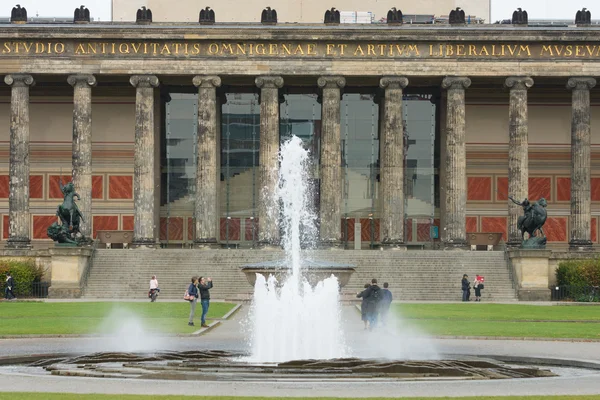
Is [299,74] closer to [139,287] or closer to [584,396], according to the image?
[139,287]

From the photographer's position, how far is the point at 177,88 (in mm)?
82000

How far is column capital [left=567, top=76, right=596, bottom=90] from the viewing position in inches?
2985

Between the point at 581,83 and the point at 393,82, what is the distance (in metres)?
10.8

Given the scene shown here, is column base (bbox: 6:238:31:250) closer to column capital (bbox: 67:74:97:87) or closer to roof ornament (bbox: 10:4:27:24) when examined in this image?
column capital (bbox: 67:74:97:87)

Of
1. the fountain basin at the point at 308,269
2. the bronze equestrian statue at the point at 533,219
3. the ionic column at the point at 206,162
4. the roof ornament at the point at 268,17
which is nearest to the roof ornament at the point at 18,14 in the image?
the ionic column at the point at 206,162

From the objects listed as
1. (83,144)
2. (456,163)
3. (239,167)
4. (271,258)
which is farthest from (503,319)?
(239,167)

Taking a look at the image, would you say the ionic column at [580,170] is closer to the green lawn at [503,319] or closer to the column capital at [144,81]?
the green lawn at [503,319]

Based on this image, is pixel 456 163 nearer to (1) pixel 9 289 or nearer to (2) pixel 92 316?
(1) pixel 9 289

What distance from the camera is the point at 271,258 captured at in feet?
233

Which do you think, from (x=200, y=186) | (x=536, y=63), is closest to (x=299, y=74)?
(x=200, y=186)

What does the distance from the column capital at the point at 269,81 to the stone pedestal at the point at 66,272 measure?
50.7ft

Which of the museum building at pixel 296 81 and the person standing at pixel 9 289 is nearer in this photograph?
the person standing at pixel 9 289

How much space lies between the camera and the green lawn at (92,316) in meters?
41.2

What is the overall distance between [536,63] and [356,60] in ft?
33.8
